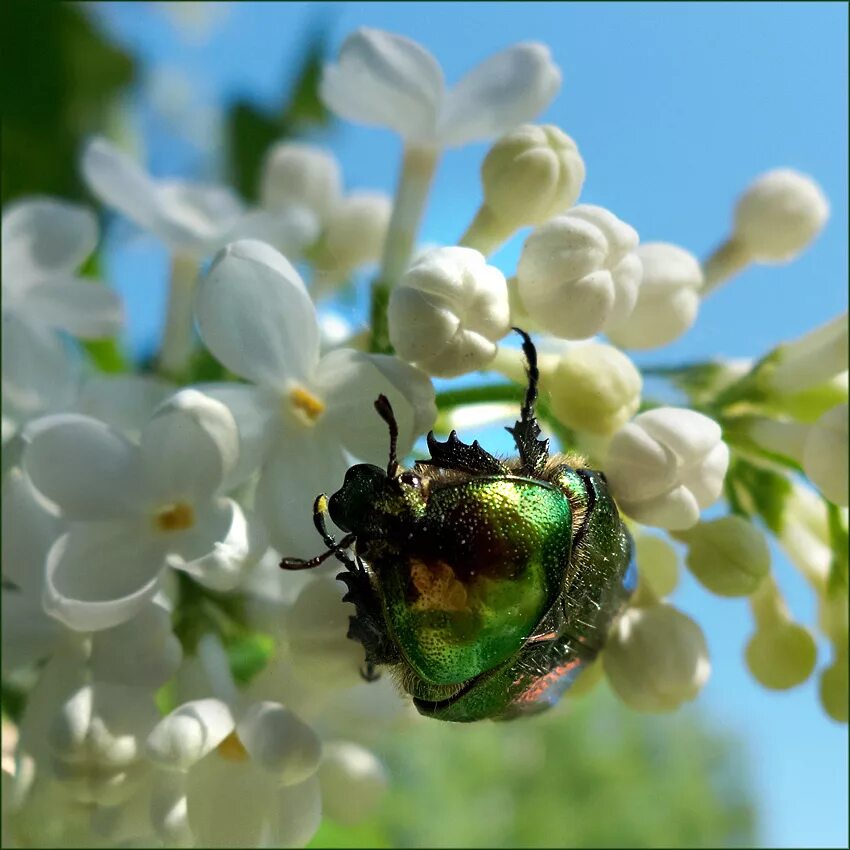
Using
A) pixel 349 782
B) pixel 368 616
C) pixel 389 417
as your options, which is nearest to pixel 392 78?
pixel 389 417

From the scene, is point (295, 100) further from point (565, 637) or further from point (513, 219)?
point (565, 637)

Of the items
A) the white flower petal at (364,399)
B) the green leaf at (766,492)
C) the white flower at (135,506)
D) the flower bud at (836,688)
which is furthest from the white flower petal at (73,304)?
the flower bud at (836,688)

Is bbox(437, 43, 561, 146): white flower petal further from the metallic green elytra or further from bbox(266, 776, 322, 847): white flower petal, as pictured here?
bbox(266, 776, 322, 847): white flower petal

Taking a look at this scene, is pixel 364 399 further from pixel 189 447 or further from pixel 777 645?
pixel 777 645

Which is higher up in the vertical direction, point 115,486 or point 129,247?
point 115,486

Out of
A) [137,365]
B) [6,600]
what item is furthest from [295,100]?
[6,600]

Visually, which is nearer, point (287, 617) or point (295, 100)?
point (287, 617)
